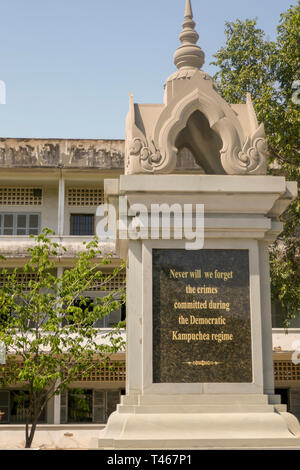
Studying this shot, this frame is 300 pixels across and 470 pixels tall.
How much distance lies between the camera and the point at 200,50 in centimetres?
724

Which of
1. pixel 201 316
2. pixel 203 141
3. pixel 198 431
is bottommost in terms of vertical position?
pixel 198 431

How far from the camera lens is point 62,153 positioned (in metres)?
26.7

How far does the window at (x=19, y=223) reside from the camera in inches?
1116

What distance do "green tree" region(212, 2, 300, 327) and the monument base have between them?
9875 mm

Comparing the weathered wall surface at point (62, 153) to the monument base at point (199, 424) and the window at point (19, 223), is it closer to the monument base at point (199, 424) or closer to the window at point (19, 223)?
the window at point (19, 223)

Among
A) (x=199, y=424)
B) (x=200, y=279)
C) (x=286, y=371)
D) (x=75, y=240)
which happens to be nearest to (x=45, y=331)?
(x=200, y=279)

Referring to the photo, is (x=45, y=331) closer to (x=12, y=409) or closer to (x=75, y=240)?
(x=75, y=240)

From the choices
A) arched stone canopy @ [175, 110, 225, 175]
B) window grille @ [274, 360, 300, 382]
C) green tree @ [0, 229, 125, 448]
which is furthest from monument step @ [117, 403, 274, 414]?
window grille @ [274, 360, 300, 382]

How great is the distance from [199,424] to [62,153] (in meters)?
22.0

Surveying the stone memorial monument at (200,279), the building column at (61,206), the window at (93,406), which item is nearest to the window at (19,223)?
the building column at (61,206)

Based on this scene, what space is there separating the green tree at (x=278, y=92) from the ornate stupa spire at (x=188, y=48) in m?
8.51

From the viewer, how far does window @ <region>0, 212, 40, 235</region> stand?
28.3 meters

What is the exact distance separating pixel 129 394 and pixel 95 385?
20970 millimetres
